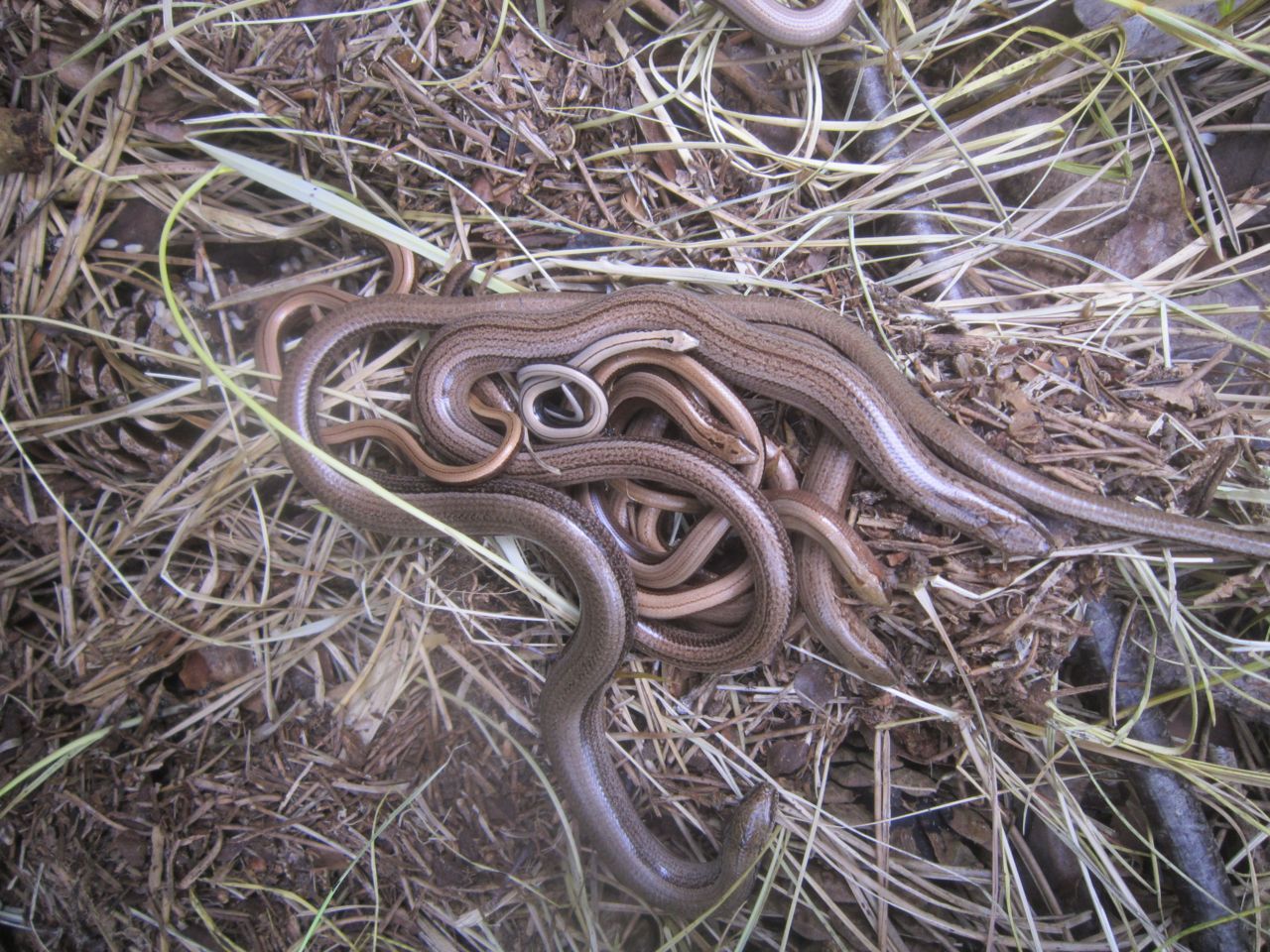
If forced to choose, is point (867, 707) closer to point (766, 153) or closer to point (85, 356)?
point (766, 153)

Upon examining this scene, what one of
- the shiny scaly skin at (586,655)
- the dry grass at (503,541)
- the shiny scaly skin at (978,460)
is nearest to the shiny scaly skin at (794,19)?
the dry grass at (503,541)

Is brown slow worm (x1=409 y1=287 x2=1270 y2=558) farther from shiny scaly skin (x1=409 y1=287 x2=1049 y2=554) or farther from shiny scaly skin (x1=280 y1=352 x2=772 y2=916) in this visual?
shiny scaly skin (x1=280 y1=352 x2=772 y2=916)

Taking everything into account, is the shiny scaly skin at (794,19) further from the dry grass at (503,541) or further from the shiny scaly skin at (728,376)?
the shiny scaly skin at (728,376)

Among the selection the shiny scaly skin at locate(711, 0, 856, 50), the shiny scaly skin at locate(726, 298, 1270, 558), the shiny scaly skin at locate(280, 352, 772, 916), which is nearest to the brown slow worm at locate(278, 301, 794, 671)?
the shiny scaly skin at locate(280, 352, 772, 916)

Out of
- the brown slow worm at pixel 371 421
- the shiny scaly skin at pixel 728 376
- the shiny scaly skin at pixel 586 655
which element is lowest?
the shiny scaly skin at pixel 586 655

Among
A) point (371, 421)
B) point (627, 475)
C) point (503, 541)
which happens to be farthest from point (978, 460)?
point (371, 421)

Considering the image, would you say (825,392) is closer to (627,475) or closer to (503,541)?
(627,475)

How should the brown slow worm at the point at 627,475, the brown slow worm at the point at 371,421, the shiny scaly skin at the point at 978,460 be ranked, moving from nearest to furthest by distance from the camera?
1. the shiny scaly skin at the point at 978,460
2. the brown slow worm at the point at 627,475
3. the brown slow worm at the point at 371,421

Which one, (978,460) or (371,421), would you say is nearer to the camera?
(978,460)

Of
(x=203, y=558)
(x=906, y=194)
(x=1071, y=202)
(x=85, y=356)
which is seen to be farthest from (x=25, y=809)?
(x=1071, y=202)
